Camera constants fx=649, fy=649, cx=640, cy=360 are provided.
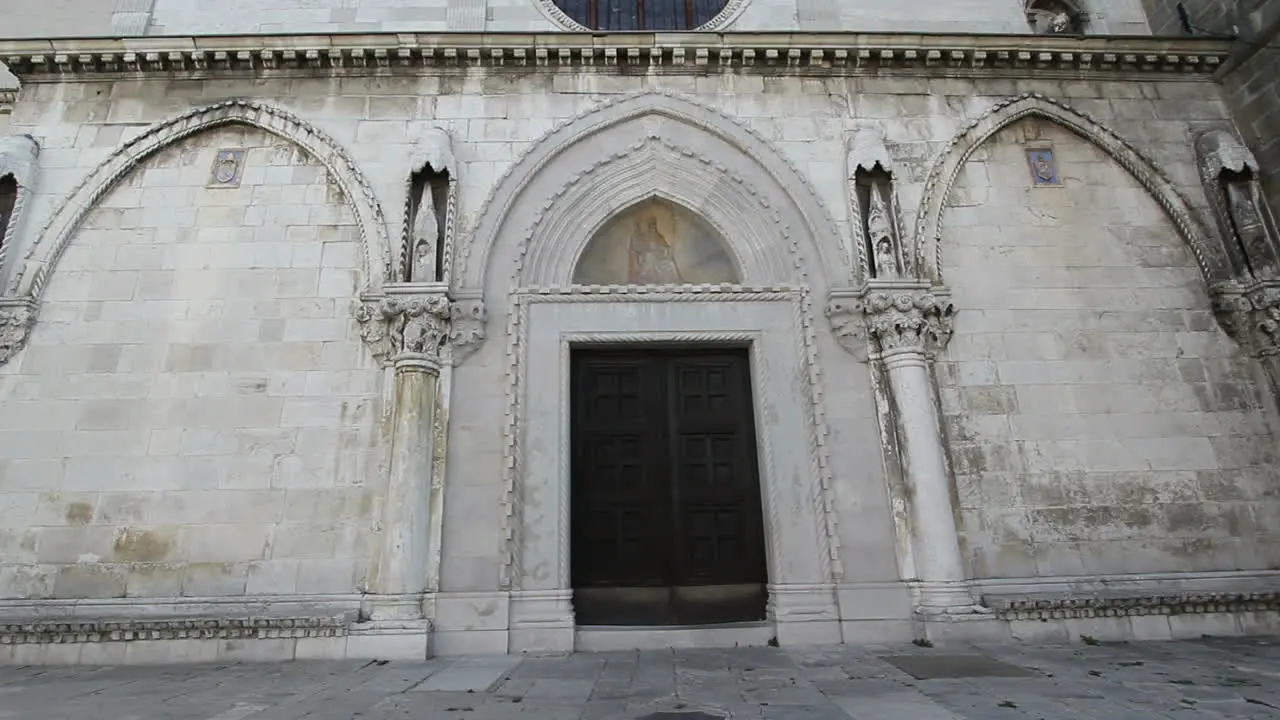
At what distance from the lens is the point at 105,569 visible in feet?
24.0

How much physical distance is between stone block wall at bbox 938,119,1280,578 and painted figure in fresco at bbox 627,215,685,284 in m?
3.72

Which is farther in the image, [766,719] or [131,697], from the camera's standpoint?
[131,697]

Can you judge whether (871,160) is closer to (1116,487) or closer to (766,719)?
(1116,487)

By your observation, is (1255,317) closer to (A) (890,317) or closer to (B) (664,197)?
(A) (890,317)

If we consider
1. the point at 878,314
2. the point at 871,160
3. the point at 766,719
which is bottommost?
the point at 766,719

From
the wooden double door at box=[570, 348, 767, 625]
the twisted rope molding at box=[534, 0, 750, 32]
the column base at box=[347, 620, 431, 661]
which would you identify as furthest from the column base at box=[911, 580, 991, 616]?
the twisted rope molding at box=[534, 0, 750, 32]

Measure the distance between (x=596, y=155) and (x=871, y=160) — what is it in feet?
12.2

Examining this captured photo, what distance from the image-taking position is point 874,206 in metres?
8.61

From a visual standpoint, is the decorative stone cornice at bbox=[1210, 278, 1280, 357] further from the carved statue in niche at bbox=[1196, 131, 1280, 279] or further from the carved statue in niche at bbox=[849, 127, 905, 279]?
the carved statue in niche at bbox=[849, 127, 905, 279]

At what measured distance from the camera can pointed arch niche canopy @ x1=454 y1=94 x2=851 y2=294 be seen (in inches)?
336

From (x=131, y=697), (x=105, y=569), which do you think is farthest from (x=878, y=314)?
(x=105, y=569)

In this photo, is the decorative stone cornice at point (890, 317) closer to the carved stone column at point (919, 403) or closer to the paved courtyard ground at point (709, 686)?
the carved stone column at point (919, 403)

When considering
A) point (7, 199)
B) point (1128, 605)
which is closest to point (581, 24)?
point (7, 199)

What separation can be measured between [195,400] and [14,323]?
2507 mm
